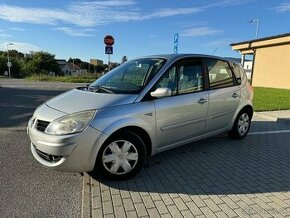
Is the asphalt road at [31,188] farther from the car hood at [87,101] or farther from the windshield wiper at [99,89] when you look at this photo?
the windshield wiper at [99,89]

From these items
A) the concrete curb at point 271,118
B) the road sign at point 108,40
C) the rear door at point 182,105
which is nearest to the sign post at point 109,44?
the road sign at point 108,40

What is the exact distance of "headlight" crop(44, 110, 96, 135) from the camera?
11.1ft

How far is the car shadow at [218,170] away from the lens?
370cm

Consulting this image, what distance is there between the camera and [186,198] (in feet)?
11.2

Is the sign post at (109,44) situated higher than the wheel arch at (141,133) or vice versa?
the sign post at (109,44)

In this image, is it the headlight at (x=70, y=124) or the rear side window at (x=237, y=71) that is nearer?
the headlight at (x=70, y=124)

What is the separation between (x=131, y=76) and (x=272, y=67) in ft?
62.0

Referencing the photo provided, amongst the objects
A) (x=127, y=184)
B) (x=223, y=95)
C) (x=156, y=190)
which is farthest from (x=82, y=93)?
(x=223, y=95)

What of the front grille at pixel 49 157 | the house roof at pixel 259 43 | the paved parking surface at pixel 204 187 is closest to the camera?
the paved parking surface at pixel 204 187

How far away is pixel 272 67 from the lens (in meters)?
20.7

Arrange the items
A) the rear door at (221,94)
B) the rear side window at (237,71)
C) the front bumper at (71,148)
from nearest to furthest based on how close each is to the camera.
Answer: the front bumper at (71,148) → the rear door at (221,94) → the rear side window at (237,71)

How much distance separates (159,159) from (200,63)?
5.75ft

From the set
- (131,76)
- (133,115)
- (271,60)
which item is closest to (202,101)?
(131,76)

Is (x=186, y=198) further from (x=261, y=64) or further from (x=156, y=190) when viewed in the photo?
(x=261, y=64)
